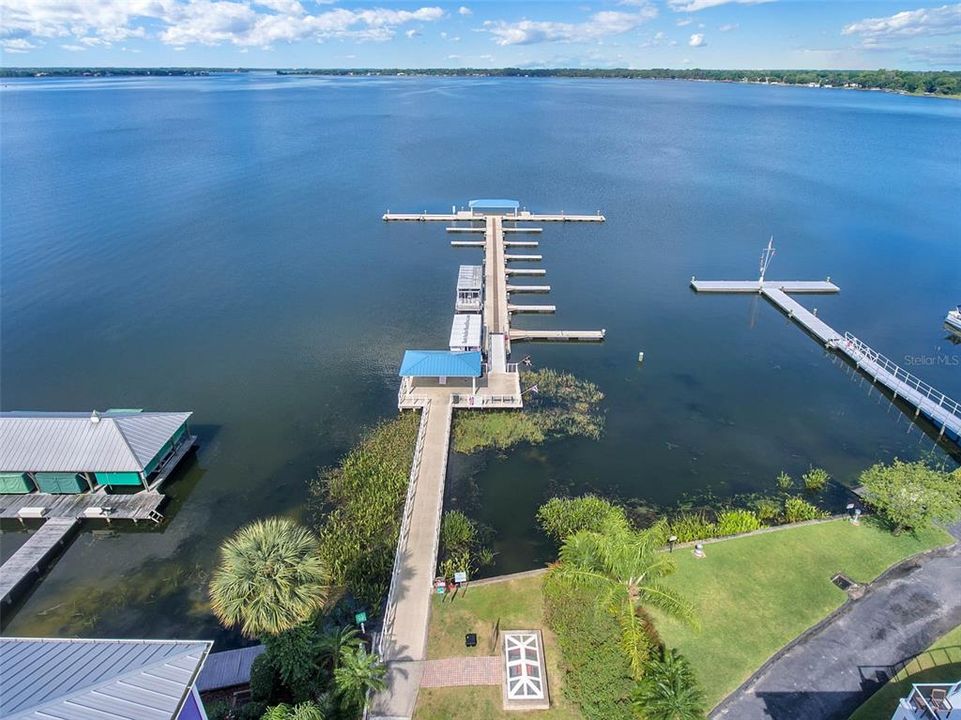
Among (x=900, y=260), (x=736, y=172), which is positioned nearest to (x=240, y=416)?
(x=900, y=260)

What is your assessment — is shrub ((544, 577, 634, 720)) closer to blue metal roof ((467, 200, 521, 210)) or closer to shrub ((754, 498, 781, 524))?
shrub ((754, 498, 781, 524))

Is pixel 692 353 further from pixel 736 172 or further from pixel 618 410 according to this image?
pixel 736 172

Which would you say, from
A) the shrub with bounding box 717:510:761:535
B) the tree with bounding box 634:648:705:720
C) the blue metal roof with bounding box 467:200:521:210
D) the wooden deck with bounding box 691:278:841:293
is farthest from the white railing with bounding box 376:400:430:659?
the blue metal roof with bounding box 467:200:521:210

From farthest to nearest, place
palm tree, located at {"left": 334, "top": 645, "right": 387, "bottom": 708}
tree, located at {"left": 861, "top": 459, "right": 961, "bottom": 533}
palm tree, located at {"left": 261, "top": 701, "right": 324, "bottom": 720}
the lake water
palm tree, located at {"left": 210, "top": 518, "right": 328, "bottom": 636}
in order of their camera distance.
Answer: the lake water
tree, located at {"left": 861, "top": 459, "right": 961, "bottom": 533}
palm tree, located at {"left": 210, "top": 518, "right": 328, "bottom": 636}
palm tree, located at {"left": 334, "top": 645, "right": 387, "bottom": 708}
palm tree, located at {"left": 261, "top": 701, "right": 324, "bottom": 720}

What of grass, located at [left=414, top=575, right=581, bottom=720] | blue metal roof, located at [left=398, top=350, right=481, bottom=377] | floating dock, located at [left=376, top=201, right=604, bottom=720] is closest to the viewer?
grass, located at [left=414, top=575, right=581, bottom=720]

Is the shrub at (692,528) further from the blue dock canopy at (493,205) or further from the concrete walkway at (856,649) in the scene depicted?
the blue dock canopy at (493,205)

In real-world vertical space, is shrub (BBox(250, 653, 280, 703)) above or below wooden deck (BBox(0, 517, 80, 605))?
above
